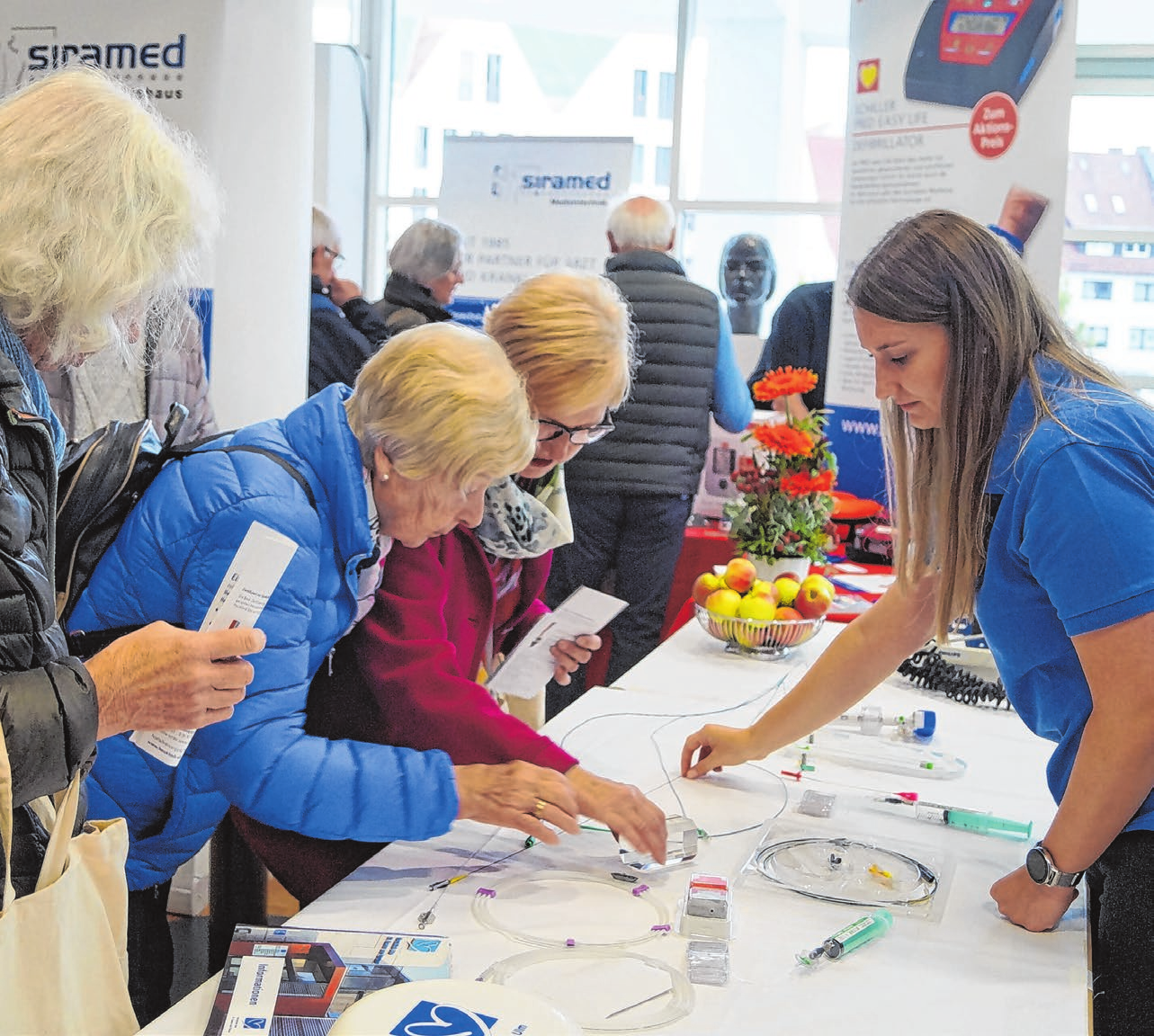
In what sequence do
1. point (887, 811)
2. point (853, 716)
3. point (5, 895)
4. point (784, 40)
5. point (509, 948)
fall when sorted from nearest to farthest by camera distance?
point (5, 895)
point (509, 948)
point (887, 811)
point (853, 716)
point (784, 40)

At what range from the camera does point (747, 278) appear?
20.2ft

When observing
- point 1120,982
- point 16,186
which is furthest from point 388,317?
point 1120,982

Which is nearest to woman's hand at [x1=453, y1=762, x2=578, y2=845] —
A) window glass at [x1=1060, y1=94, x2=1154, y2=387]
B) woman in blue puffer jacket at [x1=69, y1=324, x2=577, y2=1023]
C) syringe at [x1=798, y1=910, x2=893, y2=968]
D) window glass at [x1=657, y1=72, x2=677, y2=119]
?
woman in blue puffer jacket at [x1=69, y1=324, x2=577, y2=1023]

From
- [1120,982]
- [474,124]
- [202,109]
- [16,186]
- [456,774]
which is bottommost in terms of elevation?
[1120,982]

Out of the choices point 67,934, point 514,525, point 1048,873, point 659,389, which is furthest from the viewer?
point 659,389

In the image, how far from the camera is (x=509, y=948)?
1.25 meters

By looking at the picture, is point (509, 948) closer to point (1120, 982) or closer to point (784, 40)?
point (1120, 982)

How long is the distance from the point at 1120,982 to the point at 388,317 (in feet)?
10.8

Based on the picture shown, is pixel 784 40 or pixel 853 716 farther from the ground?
pixel 784 40

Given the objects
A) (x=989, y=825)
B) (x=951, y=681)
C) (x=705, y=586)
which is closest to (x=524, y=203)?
(x=705, y=586)

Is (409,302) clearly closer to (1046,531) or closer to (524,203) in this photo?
(524,203)

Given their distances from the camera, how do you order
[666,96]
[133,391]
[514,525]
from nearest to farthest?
[514,525] → [133,391] → [666,96]

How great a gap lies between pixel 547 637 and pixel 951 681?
2.61 ft

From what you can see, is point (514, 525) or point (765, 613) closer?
point (514, 525)
